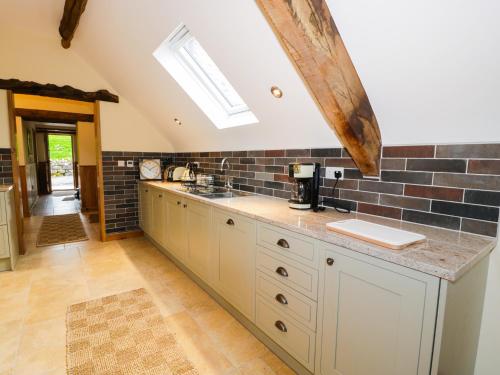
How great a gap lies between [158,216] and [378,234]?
2.86m

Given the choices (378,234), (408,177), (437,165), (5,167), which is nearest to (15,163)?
(5,167)

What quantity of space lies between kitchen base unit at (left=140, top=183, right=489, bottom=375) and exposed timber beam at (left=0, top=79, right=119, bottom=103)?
8.83 ft

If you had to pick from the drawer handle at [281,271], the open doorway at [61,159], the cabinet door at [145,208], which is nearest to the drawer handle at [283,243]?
the drawer handle at [281,271]

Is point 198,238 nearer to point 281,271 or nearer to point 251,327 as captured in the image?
point 251,327

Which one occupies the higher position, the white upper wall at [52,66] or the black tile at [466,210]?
the white upper wall at [52,66]

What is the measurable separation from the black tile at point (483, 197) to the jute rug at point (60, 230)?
4532mm

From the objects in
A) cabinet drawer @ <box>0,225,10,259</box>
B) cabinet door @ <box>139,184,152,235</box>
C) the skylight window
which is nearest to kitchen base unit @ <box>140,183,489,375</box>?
the skylight window

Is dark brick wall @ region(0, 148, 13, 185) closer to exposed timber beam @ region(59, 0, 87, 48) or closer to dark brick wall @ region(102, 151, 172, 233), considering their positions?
dark brick wall @ region(102, 151, 172, 233)

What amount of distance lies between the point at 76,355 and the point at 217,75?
8.46 feet

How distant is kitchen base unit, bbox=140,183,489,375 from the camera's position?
38.9 inches

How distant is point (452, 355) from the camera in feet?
3.51

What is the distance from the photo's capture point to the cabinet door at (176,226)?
9.25 feet

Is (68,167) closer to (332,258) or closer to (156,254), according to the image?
(156,254)

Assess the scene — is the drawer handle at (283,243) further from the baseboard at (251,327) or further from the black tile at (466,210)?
the black tile at (466,210)
